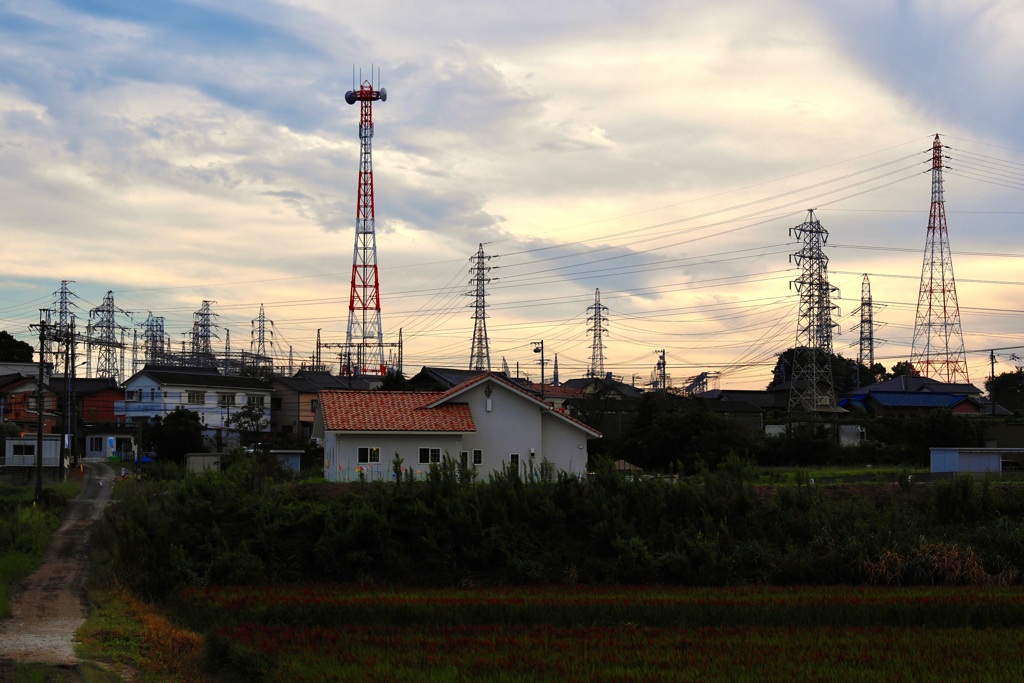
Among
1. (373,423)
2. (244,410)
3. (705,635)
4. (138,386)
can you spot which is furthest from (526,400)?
(138,386)

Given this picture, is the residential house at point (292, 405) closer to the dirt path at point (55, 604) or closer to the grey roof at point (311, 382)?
the grey roof at point (311, 382)

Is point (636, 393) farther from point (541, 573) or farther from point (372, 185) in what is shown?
point (541, 573)

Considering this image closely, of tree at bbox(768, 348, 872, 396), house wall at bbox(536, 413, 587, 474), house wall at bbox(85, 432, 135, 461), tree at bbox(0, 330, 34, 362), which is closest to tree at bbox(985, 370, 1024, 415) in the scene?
A: tree at bbox(768, 348, 872, 396)

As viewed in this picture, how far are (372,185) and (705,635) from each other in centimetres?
4116

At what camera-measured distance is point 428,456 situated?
33719 millimetres

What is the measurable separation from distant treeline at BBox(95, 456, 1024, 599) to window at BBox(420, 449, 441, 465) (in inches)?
308

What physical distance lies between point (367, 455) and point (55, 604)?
1475cm

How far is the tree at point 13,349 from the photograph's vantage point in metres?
81.9

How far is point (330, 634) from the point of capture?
640 inches

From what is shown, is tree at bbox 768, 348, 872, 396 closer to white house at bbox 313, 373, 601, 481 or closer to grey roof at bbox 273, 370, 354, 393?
grey roof at bbox 273, 370, 354, 393

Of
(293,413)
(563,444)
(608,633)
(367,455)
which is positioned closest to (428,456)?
(367,455)

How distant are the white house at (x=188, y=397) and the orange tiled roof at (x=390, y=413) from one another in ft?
83.0

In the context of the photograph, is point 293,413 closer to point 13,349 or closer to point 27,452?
point 27,452

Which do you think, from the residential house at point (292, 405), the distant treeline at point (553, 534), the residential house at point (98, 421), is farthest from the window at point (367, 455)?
the residential house at point (292, 405)
